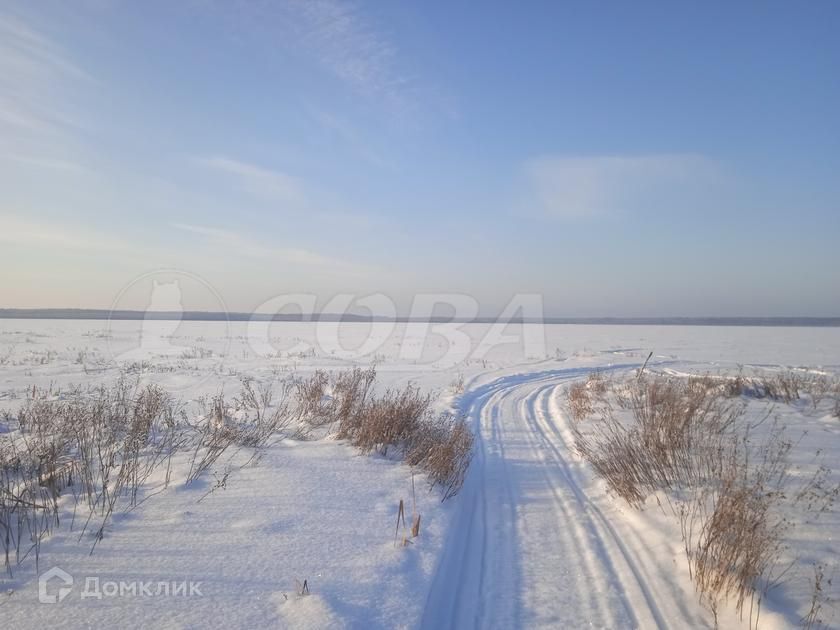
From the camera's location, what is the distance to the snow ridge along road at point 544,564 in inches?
117

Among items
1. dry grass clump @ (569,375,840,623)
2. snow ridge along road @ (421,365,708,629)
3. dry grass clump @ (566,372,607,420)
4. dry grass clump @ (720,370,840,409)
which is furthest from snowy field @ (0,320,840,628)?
dry grass clump @ (720,370,840,409)

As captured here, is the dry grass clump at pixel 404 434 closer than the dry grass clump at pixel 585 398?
Yes

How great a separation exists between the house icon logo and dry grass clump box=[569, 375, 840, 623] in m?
4.20

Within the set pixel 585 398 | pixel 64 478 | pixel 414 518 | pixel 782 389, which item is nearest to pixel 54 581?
pixel 64 478

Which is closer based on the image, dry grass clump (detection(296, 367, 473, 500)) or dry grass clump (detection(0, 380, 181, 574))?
dry grass clump (detection(0, 380, 181, 574))

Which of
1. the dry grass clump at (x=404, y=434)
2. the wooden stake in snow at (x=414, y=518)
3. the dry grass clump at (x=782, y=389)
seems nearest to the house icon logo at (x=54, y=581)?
the wooden stake in snow at (x=414, y=518)

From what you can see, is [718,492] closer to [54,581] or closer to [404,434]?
[404,434]

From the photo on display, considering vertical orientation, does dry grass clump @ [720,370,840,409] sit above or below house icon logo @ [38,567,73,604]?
below

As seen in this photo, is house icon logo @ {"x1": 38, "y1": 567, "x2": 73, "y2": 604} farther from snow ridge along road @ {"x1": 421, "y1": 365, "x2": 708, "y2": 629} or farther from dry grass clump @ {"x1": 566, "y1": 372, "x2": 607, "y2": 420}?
dry grass clump @ {"x1": 566, "y1": 372, "x2": 607, "y2": 420}

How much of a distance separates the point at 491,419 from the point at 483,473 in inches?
148

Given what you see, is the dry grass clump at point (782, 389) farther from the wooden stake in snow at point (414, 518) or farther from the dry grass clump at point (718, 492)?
the wooden stake in snow at point (414, 518)

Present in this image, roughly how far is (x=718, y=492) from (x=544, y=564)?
196 centimetres

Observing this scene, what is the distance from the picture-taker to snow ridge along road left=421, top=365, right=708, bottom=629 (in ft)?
9.76

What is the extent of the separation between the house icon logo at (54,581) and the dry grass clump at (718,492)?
4.20 meters
